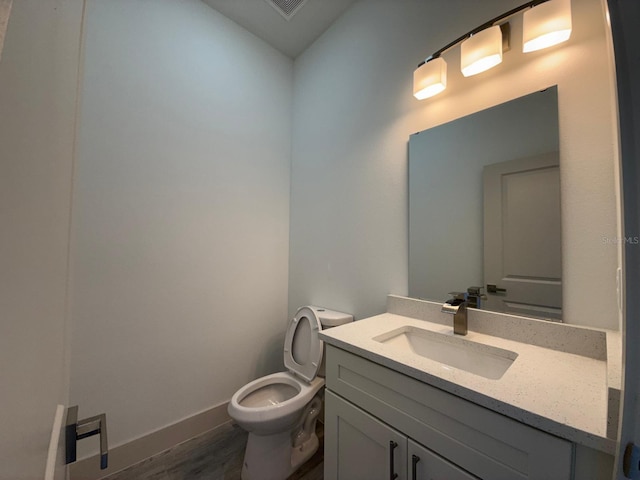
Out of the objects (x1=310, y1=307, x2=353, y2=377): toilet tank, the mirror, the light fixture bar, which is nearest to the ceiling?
the light fixture bar

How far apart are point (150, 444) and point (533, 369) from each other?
1974 millimetres

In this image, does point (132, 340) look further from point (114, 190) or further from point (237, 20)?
point (237, 20)

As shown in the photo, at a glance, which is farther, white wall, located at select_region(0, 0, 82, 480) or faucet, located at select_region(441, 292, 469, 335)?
faucet, located at select_region(441, 292, 469, 335)

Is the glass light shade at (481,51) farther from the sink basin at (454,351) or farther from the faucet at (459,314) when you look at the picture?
the sink basin at (454,351)

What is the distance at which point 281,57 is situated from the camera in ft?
7.09

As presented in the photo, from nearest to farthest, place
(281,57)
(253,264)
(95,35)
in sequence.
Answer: (95,35), (253,264), (281,57)

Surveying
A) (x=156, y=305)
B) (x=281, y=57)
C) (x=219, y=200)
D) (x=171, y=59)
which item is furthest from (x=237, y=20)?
(x=156, y=305)

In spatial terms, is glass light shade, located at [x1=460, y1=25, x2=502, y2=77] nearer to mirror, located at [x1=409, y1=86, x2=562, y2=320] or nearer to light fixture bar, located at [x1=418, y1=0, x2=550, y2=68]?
light fixture bar, located at [x1=418, y1=0, x2=550, y2=68]

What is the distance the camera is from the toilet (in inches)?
48.9

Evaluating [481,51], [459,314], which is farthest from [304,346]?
[481,51]

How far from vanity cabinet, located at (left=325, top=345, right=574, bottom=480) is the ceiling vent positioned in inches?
85.4

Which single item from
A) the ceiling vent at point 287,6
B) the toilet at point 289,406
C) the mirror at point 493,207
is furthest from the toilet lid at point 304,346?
the ceiling vent at point 287,6

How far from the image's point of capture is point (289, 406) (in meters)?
1.27

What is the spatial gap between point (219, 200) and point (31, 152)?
1553 millimetres
